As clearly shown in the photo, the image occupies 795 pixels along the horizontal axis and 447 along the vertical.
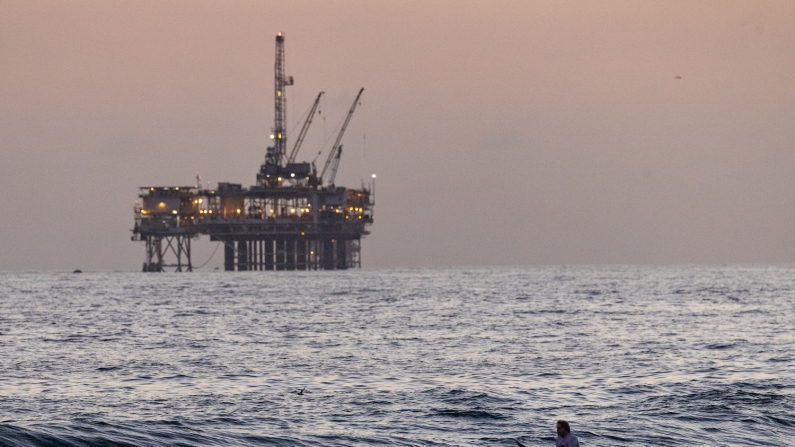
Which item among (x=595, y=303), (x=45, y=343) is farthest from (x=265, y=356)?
(x=595, y=303)

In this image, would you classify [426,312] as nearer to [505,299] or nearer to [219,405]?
[505,299]

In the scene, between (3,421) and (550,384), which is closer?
(3,421)

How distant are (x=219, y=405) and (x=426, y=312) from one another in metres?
59.8

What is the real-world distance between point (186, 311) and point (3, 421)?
6626 centimetres

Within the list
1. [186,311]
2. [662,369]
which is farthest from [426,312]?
[662,369]

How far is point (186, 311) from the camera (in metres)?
100

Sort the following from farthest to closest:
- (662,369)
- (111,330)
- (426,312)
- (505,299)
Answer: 1. (505,299)
2. (426,312)
3. (111,330)
4. (662,369)

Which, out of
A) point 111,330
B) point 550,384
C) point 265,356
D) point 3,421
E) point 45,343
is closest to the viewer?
point 3,421

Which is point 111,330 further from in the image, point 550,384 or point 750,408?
point 750,408

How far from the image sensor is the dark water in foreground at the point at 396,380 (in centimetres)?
3428

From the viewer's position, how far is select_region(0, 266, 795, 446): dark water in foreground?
3428 cm

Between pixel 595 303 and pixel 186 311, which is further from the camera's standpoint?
pixel 595 303

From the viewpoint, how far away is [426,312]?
98.0m

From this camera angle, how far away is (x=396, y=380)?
46.3 meters
